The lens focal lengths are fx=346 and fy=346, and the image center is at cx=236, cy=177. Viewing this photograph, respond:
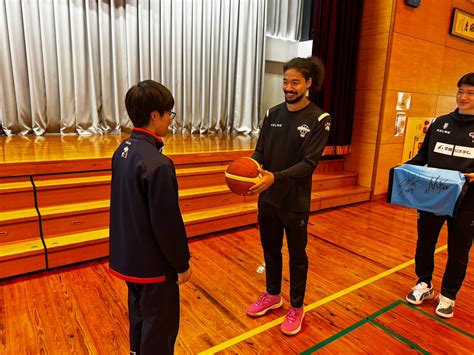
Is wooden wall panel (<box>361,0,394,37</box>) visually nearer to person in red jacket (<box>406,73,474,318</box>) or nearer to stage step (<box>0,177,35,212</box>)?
person in red jacket (<box>406,73,474,318</box>)

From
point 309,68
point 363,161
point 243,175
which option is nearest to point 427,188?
point 309,68

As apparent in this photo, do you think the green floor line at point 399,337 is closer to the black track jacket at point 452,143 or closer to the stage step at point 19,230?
the black track jacket at point 452,143

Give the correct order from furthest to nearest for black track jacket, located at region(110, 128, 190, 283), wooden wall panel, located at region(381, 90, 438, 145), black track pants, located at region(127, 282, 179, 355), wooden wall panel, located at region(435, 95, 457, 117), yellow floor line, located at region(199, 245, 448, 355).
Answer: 1. wooden wall panel, located at region(435, 95, 457, 117)
2. wooden wall panel, located at region(381, 90, 438, 145)
3. yellow floor line, located at region(199, 245, 448, 355)
4. black track pants, located at region(127, 282, 179, 355)
5. black track jacket, located at region(110, 128, 190, 283)

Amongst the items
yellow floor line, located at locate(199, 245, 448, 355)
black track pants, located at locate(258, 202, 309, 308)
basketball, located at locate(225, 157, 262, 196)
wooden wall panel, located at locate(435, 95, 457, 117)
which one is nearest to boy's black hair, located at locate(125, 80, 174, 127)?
basketball, located at locate(225, 157, 262, 196)

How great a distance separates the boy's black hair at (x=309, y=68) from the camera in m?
1.71

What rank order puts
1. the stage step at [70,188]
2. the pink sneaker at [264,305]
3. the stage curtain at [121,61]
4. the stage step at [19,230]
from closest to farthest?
the pink sneaker at [264,305], the stage step at [19,230], the stage step at [70,188], the stage curtain at [121,61]

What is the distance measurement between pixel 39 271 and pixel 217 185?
1.81 meters

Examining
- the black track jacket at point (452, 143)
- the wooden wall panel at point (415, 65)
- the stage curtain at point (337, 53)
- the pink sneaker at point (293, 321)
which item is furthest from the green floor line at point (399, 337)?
the wooden wall panel at point (415, 65)

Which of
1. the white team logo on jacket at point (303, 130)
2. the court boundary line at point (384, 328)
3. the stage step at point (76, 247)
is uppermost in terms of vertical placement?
the white team logo on jacket at point (303, 130)

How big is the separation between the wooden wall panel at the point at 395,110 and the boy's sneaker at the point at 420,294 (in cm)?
272

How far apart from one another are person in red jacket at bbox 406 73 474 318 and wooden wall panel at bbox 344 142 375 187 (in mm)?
2587

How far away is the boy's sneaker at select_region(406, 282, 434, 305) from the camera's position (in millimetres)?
2262

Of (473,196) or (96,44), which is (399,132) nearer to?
(473,196)

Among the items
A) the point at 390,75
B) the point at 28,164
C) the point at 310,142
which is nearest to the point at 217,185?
the point at 28,164
